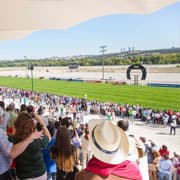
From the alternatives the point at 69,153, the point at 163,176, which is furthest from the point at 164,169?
the point at 69,153

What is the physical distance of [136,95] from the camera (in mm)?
37281

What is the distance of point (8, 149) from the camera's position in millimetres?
2652

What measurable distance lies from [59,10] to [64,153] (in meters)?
4.26

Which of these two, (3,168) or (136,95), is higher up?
(3,168)

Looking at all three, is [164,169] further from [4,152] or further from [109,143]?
[109,143]

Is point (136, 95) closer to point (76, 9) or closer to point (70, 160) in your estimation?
point (76, 9)

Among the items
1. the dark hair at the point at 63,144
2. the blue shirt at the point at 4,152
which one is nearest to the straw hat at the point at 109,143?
the blue shirt at the point at 4,152

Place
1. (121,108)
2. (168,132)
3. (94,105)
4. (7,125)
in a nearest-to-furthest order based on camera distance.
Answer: (7,125) < (168,132) < (121,108) < (94,105)

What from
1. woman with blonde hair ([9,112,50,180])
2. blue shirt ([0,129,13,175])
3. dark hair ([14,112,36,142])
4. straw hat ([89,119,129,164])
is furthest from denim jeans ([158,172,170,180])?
straw hat ([89,119,129,164])

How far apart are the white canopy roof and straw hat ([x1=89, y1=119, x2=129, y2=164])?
3611 mm

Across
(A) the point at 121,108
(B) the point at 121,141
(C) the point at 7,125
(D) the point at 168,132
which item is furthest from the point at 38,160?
(A) the point at 121,108

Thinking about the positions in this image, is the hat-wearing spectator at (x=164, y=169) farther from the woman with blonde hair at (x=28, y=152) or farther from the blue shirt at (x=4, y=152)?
the blue shirt at (x=4, y=152)

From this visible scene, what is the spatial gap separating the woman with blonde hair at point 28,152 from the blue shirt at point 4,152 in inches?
2.0

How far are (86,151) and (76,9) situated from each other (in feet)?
9.78
